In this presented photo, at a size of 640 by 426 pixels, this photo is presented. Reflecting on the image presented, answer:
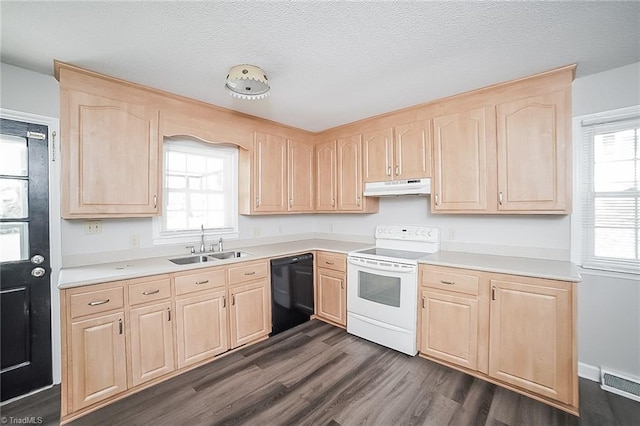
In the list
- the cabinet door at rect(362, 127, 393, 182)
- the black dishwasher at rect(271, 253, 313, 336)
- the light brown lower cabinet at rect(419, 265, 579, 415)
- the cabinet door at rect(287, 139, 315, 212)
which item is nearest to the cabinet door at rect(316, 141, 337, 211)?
the cabinet door at rect(287, 139, 315, 212)

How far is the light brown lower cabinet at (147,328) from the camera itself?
1.82 meters

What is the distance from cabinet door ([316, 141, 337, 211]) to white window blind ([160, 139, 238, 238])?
113 cm

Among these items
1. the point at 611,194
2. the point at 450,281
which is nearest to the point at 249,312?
the point at 450,281

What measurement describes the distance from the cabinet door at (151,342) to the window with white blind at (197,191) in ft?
2.71

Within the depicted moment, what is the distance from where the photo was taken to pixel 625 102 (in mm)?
2096

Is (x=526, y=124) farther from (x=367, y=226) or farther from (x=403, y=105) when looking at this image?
(x=367, y=226)

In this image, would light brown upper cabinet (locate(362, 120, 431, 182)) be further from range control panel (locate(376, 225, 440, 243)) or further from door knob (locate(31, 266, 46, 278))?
door knob (locate(31, 266, 46, 278))

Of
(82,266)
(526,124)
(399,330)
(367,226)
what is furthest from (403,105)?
(82,266)

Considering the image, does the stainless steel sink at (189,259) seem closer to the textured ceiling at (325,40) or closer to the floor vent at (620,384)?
the textured ceiling at (325,40)

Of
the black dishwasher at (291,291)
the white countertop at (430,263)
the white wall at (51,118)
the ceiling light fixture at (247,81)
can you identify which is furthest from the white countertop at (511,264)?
the white wall at (51,118)

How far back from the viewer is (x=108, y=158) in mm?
2197

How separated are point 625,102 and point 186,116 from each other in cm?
367

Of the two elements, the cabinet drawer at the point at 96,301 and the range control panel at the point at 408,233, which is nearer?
the cabinet drawer at the point at 96,301

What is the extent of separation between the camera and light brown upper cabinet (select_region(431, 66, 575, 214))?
84.1 inches
